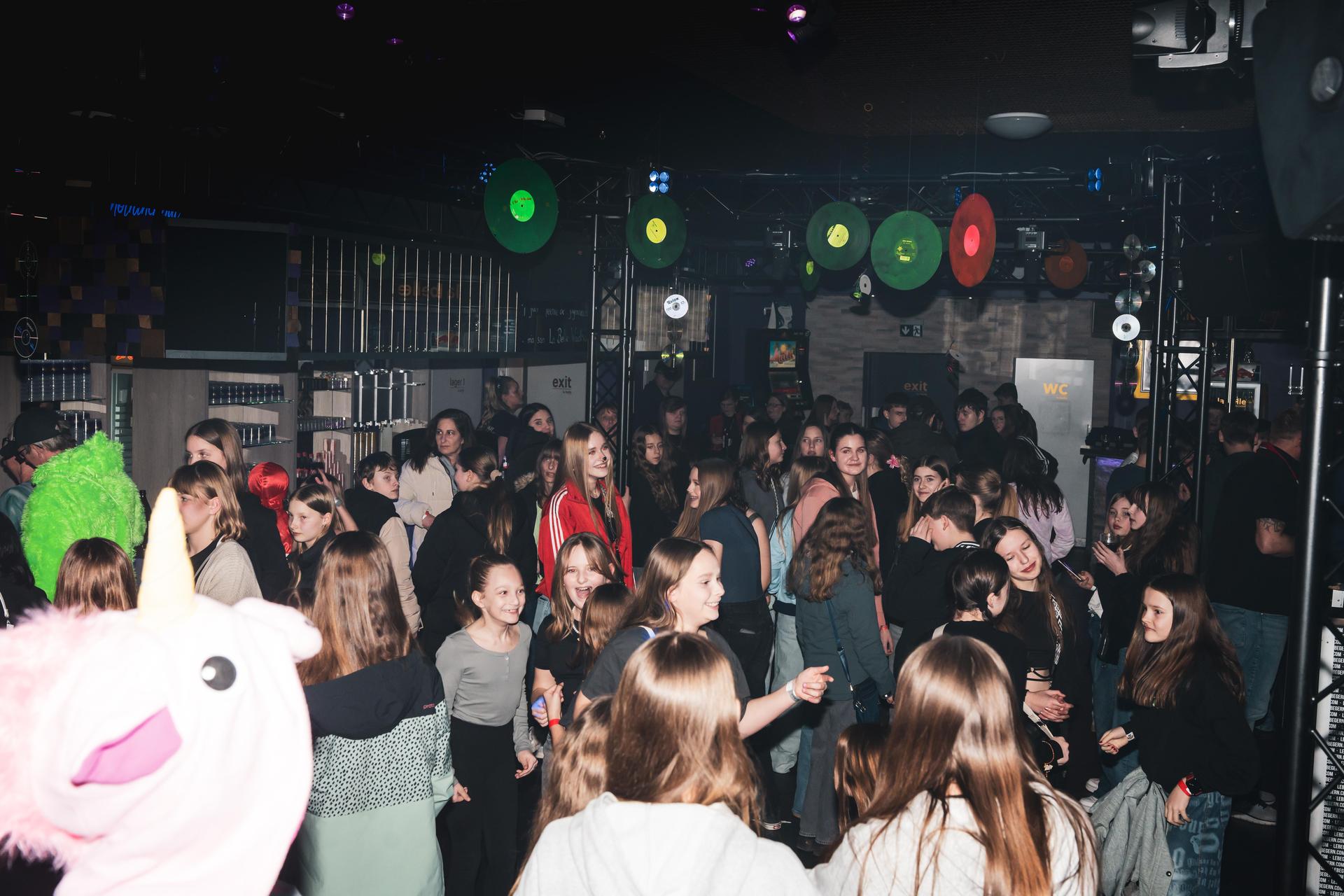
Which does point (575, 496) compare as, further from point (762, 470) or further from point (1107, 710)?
point (1107, 710)

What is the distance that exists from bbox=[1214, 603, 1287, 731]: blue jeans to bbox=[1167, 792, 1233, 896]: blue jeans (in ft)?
6.72

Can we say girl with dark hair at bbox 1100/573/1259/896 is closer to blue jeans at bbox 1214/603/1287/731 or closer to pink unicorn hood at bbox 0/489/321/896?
blue jeans at bbox 1214/603/1287/731

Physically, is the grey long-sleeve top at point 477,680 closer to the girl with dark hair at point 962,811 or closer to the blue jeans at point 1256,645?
the girl with dark hair at point 962,811

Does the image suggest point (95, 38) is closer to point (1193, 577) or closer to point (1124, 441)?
point (1193, 577)

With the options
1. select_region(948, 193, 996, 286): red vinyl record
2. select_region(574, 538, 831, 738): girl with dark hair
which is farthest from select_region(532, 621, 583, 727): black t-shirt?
select_region(948, 193, 996, 286): red vinyl record

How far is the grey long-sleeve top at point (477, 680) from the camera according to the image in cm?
337

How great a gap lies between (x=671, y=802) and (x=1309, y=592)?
1.94m

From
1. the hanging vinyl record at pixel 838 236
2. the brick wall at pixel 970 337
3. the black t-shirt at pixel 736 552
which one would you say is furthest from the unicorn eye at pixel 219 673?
the brick wall at pixel 970 337

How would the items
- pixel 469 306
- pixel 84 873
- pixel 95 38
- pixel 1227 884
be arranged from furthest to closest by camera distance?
1. pixel 469 306
2. pixel 95 38
3. pixel 1227 884
4. pixel 84 873

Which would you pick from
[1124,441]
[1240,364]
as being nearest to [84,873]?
[1124,441]

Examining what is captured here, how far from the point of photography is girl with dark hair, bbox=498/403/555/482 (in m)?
6.60

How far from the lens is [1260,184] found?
659 cm

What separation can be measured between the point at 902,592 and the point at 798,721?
843 millimetres

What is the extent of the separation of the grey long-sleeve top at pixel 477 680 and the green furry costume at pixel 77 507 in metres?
1.20
